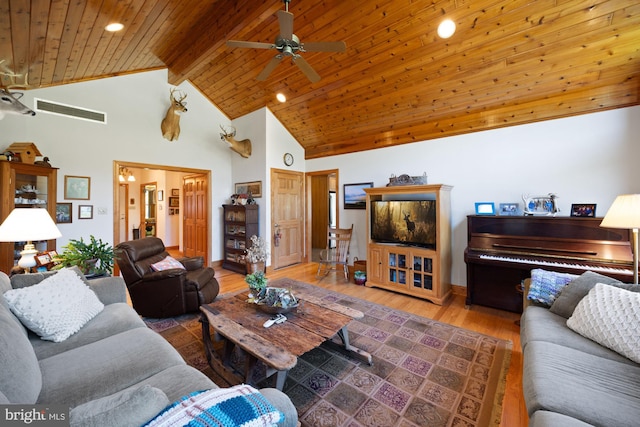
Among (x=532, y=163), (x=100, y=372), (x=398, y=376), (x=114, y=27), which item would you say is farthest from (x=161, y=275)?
(x=532, y=163)

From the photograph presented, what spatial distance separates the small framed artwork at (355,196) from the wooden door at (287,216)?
123 cm

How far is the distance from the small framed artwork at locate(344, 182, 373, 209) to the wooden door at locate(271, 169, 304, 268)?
1.23 metres

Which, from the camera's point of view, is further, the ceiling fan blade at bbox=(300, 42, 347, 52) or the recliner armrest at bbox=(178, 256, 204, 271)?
the recliner armrest at bbox=(178, 256, 204, 271)

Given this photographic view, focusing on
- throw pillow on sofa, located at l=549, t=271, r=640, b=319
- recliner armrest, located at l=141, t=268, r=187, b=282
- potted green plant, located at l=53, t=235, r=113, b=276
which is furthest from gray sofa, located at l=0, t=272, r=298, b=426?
throw pillow on sofa, located at l=549, t=271, r=640, b=319

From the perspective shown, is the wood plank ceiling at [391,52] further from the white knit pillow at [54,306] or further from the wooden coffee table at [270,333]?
the wooden coffee table at [270,333]

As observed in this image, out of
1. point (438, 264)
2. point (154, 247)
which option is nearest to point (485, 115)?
point (438, 264)

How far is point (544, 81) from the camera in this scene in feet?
9.38

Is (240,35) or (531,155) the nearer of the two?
(531,155)

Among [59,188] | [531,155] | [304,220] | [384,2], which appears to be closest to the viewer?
[384,2]

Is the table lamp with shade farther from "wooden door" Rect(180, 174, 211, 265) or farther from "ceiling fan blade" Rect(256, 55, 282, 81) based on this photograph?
"wooden door" Rect(180, 174, 211, 265)

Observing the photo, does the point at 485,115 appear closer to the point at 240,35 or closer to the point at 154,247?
the point at 240,35

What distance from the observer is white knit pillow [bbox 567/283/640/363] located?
142 centimetres

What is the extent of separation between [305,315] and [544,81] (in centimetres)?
359

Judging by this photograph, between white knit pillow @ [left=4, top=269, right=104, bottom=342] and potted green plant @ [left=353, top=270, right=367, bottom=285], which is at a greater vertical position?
white knit pillow @ [left=4, top=269, right=104, bottom=342]
